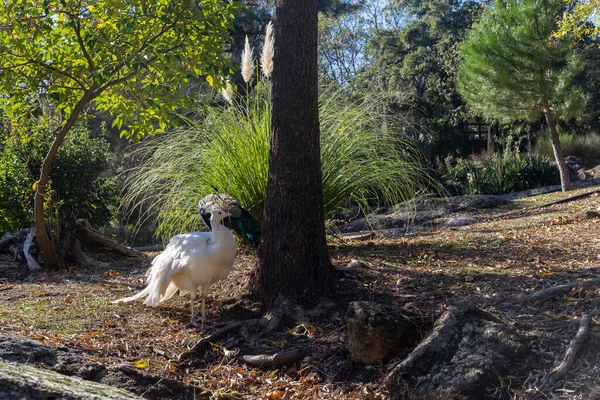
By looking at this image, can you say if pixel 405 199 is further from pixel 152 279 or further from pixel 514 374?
pixel 514 374

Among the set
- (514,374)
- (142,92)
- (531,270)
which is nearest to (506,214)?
(531,270)

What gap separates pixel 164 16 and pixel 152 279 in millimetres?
2441

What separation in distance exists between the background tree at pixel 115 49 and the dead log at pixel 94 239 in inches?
73.3

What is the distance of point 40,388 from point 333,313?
10.1 feet

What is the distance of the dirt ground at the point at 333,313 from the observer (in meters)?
3.87

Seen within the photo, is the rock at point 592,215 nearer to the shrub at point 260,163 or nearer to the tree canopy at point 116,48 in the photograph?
the shrub at point 260,163

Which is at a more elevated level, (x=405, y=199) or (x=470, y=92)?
(x=470, y=92)

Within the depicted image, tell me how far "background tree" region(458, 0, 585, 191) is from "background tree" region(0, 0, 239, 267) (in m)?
10.8

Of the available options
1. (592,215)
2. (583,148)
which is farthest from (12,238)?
(583,148)

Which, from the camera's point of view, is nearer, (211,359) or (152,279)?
(211,359)

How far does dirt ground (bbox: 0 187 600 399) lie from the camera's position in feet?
12.7

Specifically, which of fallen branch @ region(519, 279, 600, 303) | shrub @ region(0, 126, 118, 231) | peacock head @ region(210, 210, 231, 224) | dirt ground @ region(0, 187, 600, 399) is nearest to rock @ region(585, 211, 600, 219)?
dirt ground @ region(0, 187, 600, 399)

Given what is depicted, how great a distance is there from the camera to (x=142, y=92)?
22.1 ft

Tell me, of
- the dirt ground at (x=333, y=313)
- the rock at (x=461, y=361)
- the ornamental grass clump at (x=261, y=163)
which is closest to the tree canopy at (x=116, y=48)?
the ornamental grass clump at (x=261, y=163)
